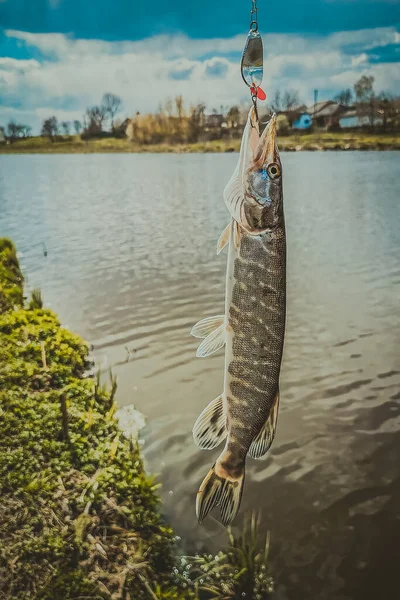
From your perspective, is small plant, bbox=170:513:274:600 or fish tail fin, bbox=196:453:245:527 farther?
small plant, bbox=170:513:274:600

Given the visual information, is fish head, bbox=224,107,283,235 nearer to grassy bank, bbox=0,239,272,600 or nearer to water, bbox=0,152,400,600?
grassy bank, bbox=0,239,272,600

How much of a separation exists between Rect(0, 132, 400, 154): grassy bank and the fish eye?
73.4m

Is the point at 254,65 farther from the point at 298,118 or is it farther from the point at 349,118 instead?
the point at 349,118

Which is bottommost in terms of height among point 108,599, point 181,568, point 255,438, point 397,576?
point 397,576

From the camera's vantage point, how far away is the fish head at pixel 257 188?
2.51 meters

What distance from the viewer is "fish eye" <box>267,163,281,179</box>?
2527 mm

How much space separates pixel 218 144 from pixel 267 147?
91.8 m

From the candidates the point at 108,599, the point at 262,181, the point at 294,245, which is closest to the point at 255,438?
the point at 262,181

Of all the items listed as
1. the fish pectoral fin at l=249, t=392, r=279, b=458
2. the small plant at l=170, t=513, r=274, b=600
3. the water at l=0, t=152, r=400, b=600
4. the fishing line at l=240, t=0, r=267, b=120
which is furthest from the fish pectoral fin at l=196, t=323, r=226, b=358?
the water at l=0, t=152, r=400, b=600

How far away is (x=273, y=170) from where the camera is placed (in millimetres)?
2539

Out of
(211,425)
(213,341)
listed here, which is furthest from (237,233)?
(211,425)

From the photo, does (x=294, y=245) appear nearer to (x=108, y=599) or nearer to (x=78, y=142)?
(x=108, y=599)

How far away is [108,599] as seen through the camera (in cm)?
362

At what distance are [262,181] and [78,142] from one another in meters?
131
